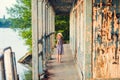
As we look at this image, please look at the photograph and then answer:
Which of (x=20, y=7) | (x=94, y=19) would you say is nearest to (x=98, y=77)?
(x=94, y=19)

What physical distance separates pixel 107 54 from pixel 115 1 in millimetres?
1437

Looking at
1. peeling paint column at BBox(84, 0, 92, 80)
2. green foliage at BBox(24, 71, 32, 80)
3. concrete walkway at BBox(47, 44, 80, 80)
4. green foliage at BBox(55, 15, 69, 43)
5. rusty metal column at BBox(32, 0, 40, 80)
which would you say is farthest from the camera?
green foliage at BBox(55, 15, 69, 43)

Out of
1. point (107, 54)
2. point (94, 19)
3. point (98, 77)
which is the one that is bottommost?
point (98, 77)

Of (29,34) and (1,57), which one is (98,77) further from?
(29,34)

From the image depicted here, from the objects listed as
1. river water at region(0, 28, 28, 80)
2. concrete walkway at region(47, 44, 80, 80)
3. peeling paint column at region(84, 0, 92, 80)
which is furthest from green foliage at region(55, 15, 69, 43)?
peeling paint column at region(84, 0, 92, 80)

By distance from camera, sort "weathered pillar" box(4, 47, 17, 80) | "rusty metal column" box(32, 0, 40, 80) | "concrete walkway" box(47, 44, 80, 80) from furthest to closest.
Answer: "concrete walkway" box(47, 44, 80, 80) < "rusty metal column" box(32, 0, 40, 80) < "weathered pillar" box(4, 47, 17, 80)

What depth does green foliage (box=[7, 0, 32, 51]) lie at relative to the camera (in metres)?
50.2

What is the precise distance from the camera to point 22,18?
52.6 m

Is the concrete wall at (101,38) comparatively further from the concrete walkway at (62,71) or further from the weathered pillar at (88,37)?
the concrete walkway at (62,71)

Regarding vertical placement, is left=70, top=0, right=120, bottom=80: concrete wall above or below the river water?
above

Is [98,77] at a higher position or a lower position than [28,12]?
lower

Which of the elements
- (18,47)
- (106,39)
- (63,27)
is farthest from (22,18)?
(106,39)

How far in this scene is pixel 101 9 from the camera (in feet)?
31.8

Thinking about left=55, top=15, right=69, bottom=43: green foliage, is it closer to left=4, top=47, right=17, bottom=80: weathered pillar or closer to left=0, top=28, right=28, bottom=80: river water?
left=0, top=28, right=28, bottom=80: river water
